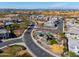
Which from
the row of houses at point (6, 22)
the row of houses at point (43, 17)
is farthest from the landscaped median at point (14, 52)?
the row of houses at point (43, 17)

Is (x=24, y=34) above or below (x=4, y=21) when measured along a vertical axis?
below

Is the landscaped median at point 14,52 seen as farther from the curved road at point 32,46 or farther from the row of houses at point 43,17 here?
the row of houses at point 43,17

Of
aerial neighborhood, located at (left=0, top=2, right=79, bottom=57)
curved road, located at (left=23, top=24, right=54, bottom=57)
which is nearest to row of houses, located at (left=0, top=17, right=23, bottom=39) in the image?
aerial neighborhood, located at (left=0, top=2, right=79, bottom=57)

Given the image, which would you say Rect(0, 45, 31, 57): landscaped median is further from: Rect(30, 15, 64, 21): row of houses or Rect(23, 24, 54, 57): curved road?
Rect(30, 15, 64, 21): row of houses

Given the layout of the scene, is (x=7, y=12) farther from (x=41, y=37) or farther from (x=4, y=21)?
(x=41, y=37)

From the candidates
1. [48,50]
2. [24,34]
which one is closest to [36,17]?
[24,34]

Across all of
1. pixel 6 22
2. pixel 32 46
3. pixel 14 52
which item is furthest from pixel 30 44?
pixel 6 22

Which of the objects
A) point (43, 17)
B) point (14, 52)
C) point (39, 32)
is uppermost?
point (43, 17)

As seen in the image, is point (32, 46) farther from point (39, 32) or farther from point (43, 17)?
point (43, 17)
